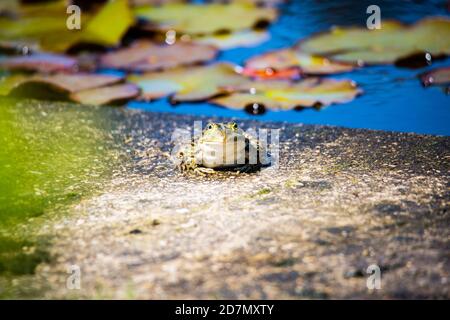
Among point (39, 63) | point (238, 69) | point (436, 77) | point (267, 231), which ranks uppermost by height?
point (39, 63)

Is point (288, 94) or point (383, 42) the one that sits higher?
point (383, 42)

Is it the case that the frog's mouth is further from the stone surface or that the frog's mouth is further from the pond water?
the pond water

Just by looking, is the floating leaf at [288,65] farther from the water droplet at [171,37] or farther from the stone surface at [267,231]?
the stone surface at [267,231]

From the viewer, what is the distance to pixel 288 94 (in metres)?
3.41

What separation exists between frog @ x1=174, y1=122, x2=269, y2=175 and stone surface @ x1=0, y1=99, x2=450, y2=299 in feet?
0.21

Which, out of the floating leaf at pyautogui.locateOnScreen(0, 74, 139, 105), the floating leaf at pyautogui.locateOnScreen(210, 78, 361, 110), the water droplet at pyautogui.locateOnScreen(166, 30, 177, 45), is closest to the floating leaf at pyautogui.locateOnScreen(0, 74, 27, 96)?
the floating leaf at pyautogui.locateOnScreen(0, 74, 139, 105)

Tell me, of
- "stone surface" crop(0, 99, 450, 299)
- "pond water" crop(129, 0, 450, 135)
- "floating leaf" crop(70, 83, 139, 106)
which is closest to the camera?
"stone surface" crop(0, 99, 450, 299)

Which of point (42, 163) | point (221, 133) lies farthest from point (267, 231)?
point (42, 163)

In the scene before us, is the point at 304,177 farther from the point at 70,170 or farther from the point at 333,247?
the point at 70,170

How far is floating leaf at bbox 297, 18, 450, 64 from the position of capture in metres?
3.75

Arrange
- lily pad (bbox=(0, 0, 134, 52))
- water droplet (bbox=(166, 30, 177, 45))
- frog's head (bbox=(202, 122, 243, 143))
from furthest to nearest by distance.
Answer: lily pad (bbox=(0, 0, 134, 52))
water droplet (bbox=(166, 30, 177, 45))
frog's head (bbox=(202, 122, 243, 143))

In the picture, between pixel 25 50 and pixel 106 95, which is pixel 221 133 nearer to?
pixel 106 95

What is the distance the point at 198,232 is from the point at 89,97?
212cm

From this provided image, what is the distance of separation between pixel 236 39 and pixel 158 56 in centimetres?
62
